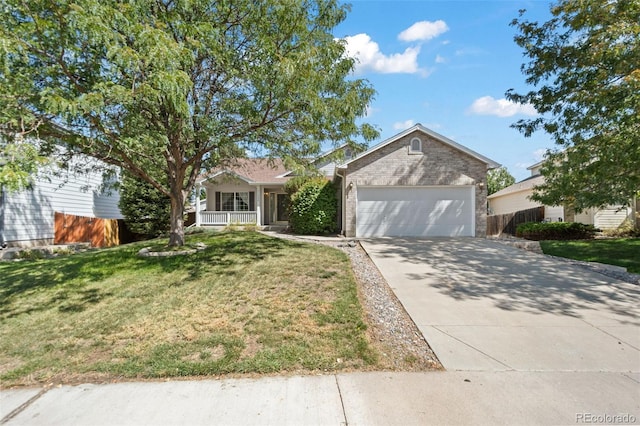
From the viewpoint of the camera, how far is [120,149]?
21.5 feet

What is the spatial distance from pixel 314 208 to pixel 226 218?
21.2 ft

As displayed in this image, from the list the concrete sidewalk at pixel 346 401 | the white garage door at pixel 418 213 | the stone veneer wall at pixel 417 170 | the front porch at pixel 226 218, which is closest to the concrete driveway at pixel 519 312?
the concrete sidewalk at pixel 346 401

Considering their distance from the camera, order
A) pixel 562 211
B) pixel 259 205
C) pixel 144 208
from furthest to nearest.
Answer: pixel 259 205, pixel 562 211, pixel 144 208

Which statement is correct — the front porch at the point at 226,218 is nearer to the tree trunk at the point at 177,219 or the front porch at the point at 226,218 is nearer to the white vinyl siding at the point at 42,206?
the white vinyl siding at the point at 42,206

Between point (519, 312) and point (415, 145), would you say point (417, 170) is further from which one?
point (519, 312)

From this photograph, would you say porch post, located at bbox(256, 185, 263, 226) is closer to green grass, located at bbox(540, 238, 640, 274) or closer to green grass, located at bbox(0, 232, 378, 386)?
green grass, located at bbox(0, 232, 378, 386)

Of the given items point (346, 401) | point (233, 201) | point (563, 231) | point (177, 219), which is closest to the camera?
point (346, 401)

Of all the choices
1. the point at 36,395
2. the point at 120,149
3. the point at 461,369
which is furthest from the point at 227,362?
the point at 120,149

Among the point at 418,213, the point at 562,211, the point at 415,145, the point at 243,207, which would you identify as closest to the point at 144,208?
the point at 243,207

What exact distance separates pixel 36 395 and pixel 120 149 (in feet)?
15.8

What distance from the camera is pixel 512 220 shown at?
16.5 m

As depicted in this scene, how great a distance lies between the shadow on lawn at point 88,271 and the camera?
18.4 ft

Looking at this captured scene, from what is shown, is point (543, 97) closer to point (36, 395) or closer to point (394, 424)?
point (394, 424)

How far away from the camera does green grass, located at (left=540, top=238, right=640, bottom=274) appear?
342 inches
